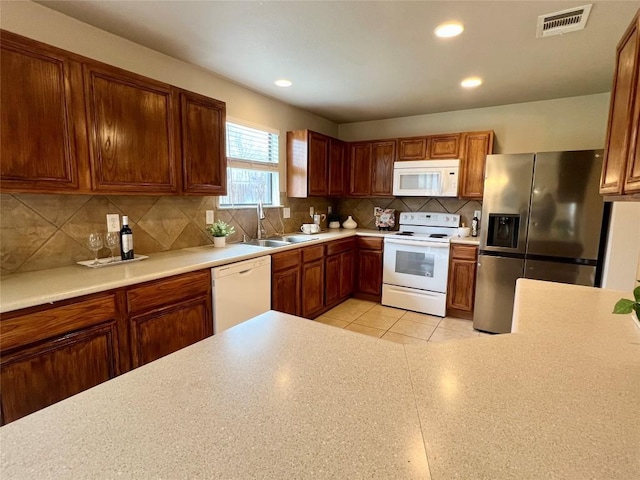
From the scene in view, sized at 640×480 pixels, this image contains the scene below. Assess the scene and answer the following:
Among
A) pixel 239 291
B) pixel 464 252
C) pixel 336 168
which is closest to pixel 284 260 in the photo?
pixel 239 291

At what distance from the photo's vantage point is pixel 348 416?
698 millimetres

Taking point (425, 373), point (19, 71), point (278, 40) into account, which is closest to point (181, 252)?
point (19, 71)

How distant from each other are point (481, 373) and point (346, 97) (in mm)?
3254

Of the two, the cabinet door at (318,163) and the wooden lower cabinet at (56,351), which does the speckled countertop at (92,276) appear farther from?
the cabinet door at (318,163)

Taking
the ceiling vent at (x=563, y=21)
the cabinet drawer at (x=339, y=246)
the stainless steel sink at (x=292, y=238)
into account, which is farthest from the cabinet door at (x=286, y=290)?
the ceiling vent at (x=563, y=21)

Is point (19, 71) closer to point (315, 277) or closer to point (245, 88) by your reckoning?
point (245, 88)

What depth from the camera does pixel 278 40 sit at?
2205 millimetres

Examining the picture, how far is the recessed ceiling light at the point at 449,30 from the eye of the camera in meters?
A: 1.99

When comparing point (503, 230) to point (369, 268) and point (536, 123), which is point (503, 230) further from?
point (369, 268)

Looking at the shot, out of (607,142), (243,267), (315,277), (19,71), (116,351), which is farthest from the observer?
(315,277)

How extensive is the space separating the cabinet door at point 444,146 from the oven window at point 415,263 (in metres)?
1.21

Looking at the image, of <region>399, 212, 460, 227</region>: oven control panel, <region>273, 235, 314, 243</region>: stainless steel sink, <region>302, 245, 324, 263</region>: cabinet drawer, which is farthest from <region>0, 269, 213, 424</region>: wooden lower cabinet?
<region>399, 212, 460, 227</region>: oven control panel

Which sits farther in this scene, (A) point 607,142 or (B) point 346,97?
(B) point 346,97

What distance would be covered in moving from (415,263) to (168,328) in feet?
8.95
